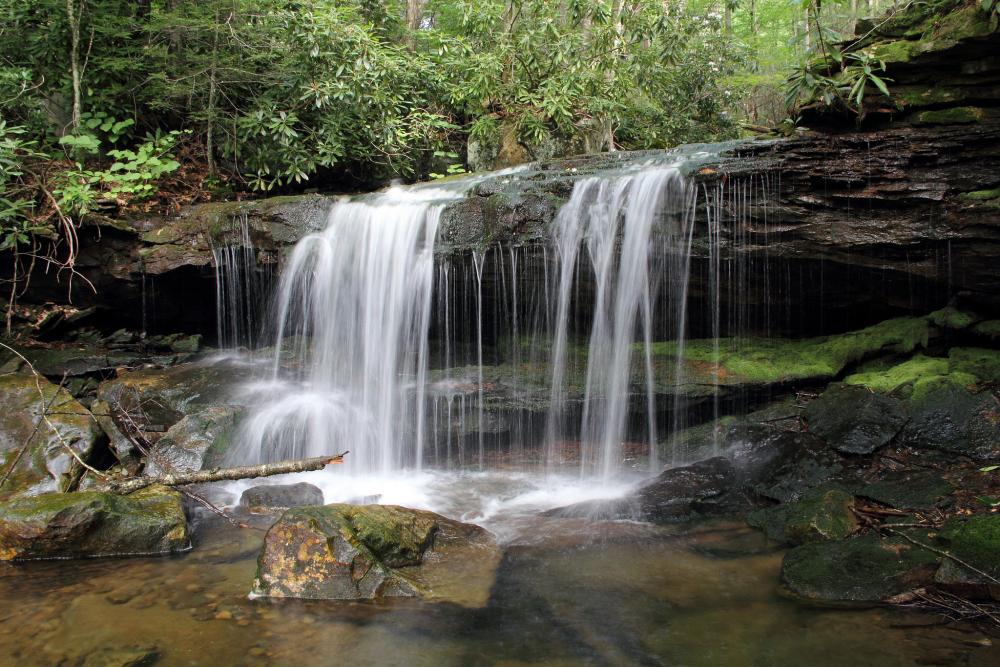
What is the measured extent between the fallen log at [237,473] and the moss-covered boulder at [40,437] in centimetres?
121

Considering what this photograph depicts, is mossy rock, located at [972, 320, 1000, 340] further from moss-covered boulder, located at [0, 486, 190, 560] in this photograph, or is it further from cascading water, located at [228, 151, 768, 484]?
moss-covered boulder, located at [0, 486, 190, 560]

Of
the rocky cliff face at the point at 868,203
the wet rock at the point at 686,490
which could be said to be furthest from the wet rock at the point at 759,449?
the rocky cliff face at the point at 868,203

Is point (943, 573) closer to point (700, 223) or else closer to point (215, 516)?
point (700, 223)

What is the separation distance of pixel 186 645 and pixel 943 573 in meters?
4.83

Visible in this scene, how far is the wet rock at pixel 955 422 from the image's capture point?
5.98 metres

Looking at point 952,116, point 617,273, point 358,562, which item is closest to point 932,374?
point 952,116

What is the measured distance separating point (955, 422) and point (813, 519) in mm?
2167

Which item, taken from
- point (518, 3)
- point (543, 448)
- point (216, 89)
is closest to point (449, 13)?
point (518, 3)

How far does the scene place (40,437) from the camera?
7.18 m

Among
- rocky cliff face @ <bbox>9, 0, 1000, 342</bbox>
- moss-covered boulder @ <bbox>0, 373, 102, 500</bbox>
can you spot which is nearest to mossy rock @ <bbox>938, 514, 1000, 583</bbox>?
rocky cliff face @ <bbox>9, 0, 1000, 342</bbox>

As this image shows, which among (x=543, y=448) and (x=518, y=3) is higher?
(x=518, y=3)

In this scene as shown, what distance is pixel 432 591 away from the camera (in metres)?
4.70

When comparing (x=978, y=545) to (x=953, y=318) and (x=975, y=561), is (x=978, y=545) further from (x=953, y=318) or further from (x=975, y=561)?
(x=953, y=318)

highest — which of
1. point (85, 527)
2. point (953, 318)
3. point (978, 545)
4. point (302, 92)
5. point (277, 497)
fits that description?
point (302, 92)
